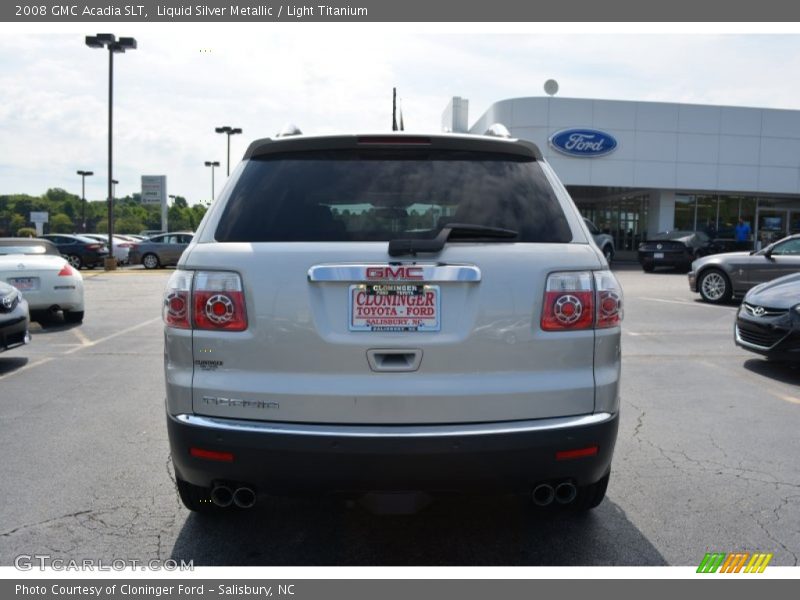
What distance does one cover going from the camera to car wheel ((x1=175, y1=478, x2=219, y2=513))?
326cm

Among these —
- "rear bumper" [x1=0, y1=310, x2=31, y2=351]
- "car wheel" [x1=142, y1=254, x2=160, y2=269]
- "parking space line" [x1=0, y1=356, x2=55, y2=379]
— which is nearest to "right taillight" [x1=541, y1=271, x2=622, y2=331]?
"parking space line" [x1=0, y1=356, x2=55, y2=379]

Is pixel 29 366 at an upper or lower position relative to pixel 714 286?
lower

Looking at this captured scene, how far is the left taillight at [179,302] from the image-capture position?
9.32ft

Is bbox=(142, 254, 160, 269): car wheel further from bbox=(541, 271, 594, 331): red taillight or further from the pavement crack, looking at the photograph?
bbox=(541, 271, 594, 331): red taillight

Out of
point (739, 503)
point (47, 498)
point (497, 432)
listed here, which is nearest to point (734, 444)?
point (739, 503)

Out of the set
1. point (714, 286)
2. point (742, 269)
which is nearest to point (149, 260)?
point (714, 286)

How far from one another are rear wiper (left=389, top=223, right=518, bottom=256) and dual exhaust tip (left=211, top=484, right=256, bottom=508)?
1.14 m

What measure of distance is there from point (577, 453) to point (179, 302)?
1.72m

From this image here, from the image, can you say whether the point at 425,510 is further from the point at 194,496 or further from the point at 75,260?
the point at 75,260

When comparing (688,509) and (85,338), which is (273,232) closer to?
(688,509)

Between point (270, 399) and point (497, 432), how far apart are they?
885mm

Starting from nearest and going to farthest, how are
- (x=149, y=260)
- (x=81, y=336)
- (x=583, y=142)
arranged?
1. (x=81, y=336)
2. (x=149, y=260)
3. (x=583, y=142)

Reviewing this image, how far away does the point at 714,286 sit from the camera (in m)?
13.8

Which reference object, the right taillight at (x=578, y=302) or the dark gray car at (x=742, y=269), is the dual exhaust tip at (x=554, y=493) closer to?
the right taillight at (x=578, y=302)
